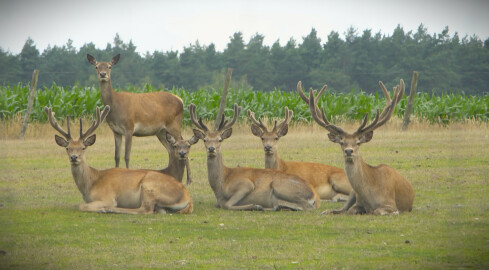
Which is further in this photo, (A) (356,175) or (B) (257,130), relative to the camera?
(B) (257,130)

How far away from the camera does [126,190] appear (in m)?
9.67

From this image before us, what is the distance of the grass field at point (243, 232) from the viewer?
266 inches

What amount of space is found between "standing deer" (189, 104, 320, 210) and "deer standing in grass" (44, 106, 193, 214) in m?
0.80

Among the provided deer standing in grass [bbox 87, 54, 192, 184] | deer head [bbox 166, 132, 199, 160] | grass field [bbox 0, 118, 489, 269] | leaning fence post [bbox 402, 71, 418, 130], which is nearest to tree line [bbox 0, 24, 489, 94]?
leaning fence post [bbox 402, 71, 418, 130]

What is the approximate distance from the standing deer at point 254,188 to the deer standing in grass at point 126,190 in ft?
2.62

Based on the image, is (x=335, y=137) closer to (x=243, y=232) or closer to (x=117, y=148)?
(x=243, y=232)

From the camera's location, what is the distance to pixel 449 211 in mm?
9531

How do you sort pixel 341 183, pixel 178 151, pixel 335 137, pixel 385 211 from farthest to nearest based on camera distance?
1. pixel 341 183
2. pixel 178 151
3. pixel 335 137
4. pixel 385 211

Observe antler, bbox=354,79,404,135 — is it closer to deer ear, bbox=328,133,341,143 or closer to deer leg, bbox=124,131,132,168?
deer ear, bbox=328,133,341,143

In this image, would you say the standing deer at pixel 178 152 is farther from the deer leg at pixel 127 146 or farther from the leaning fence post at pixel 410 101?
the leaning fence post at pixel 410 101

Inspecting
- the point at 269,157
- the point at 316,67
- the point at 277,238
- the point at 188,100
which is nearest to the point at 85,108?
the point at 188,100

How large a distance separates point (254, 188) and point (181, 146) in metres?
1.28

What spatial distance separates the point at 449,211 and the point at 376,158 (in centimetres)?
640

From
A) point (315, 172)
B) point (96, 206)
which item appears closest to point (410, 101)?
point (315, 172)
